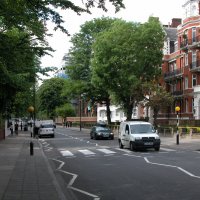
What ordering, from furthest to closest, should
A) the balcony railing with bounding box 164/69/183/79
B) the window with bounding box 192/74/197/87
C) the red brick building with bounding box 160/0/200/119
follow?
the balcony railing with bounding box 164/69/183/79, the window with bounding box 192/74/197/87, the red brick building with bounding box 160/0/200/119

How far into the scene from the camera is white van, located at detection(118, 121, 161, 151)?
86.8 feet

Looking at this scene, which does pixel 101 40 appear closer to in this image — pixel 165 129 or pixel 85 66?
pixel 85 66

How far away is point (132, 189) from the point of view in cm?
1182

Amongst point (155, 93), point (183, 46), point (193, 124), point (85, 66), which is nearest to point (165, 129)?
point (193, 124)

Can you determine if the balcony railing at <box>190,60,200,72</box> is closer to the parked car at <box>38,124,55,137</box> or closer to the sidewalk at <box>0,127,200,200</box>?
the parked car at <box>38,124,55,137</box>

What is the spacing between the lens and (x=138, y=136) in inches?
1049

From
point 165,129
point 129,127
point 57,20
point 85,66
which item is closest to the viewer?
point 57,20

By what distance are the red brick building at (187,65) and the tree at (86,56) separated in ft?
33.2

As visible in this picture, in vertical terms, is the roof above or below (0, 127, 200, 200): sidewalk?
above

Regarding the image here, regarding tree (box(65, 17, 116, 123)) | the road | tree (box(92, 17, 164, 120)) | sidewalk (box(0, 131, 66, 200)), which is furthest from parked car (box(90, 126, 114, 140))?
sidewalk (box(0, 131, 66, 200))

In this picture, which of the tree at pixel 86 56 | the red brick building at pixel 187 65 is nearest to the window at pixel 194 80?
the red brick building at pixel 187 65

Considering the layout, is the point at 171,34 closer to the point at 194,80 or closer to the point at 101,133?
the point at 194,80

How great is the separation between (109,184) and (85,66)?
54.6m

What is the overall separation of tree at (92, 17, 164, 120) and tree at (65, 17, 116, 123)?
8.90 metres
